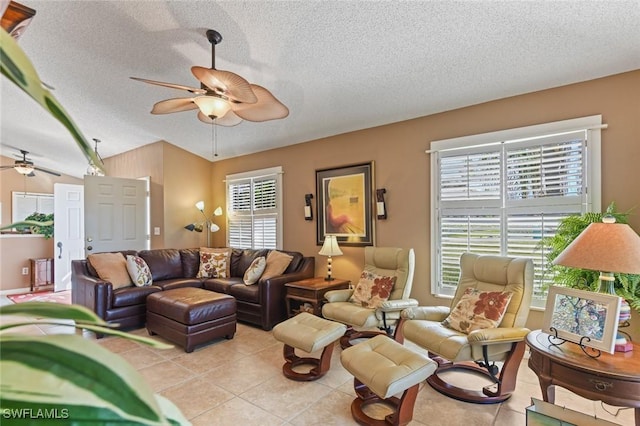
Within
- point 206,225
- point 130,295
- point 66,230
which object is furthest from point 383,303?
point 66,230

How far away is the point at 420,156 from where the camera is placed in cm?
393

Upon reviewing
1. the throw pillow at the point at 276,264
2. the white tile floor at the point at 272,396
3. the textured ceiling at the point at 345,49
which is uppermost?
the textured ceiling at the point at 345,49

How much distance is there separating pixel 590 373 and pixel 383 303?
1778mm

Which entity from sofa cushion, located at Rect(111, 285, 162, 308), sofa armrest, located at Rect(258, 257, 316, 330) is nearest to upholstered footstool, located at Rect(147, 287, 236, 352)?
sofa cushion, located at Rect(111, 285, 162, 308)

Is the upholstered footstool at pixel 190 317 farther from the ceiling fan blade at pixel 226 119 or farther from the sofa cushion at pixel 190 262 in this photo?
the ceiling fan blade at pixel 226 119

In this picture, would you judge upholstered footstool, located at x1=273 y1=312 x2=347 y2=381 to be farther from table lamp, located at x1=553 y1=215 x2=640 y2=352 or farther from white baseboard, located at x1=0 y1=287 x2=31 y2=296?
white baseboard, located at x1=0 y1=287 x2=31 y2=296

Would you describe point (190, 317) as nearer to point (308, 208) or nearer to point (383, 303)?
point (383, 303)

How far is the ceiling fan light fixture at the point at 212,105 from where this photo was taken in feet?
8.53

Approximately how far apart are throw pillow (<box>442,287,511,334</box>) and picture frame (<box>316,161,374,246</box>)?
5.26 ft

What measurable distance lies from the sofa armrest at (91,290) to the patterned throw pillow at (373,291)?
292cm

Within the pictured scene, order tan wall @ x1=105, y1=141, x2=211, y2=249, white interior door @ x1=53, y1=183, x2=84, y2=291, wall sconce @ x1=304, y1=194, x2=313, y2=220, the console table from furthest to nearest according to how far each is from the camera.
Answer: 1. white interior door @ x1=53, y1=183, x2=84, y2=291
2. tan wall @ x1=105, y1=141, x2=211, y2=249
3. wall sconce @ x1=304, y1=194, x2=313, y2=220
4. the console table

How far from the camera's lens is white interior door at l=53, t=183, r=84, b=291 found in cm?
625

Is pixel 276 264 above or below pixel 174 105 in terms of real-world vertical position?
below

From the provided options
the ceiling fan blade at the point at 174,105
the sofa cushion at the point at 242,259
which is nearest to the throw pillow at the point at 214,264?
the sofa cushion at the point at 242,259
